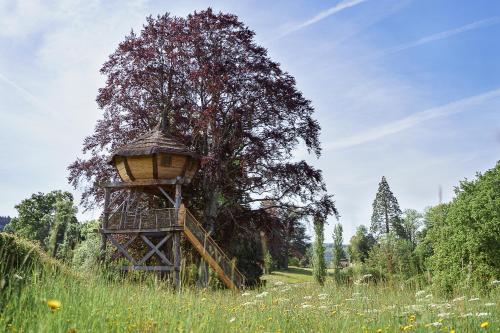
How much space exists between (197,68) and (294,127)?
543 centimetres

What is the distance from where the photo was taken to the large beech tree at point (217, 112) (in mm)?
21219

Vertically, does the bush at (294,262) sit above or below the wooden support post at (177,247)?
below

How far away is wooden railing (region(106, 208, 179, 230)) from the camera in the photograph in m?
18.0

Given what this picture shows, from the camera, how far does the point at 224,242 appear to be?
22.4 metres

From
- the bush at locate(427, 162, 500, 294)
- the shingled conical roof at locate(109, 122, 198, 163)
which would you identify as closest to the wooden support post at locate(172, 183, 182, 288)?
the shingled conical roof at locate(109, 122, 198, 163)

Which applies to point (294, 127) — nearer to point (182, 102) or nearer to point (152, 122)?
point (182, 102)

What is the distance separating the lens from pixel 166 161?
60.4ft

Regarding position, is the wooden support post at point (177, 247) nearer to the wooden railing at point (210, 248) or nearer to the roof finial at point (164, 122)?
the wooden railing at point (210, 248)

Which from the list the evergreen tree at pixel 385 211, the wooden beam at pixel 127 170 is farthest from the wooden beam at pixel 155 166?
the evergreen tree at pixel 385 211

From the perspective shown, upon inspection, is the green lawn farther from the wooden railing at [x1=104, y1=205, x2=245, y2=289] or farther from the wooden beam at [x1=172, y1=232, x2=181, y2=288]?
the wooden beam at [x1=172, y1=232, x2=181, y2=288]

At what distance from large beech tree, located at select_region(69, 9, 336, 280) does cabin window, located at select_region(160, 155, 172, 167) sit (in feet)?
7.21

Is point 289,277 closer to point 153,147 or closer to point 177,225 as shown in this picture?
point 177,225

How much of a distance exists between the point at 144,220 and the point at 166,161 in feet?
8.12

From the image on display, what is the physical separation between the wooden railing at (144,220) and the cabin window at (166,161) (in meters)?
1.78
